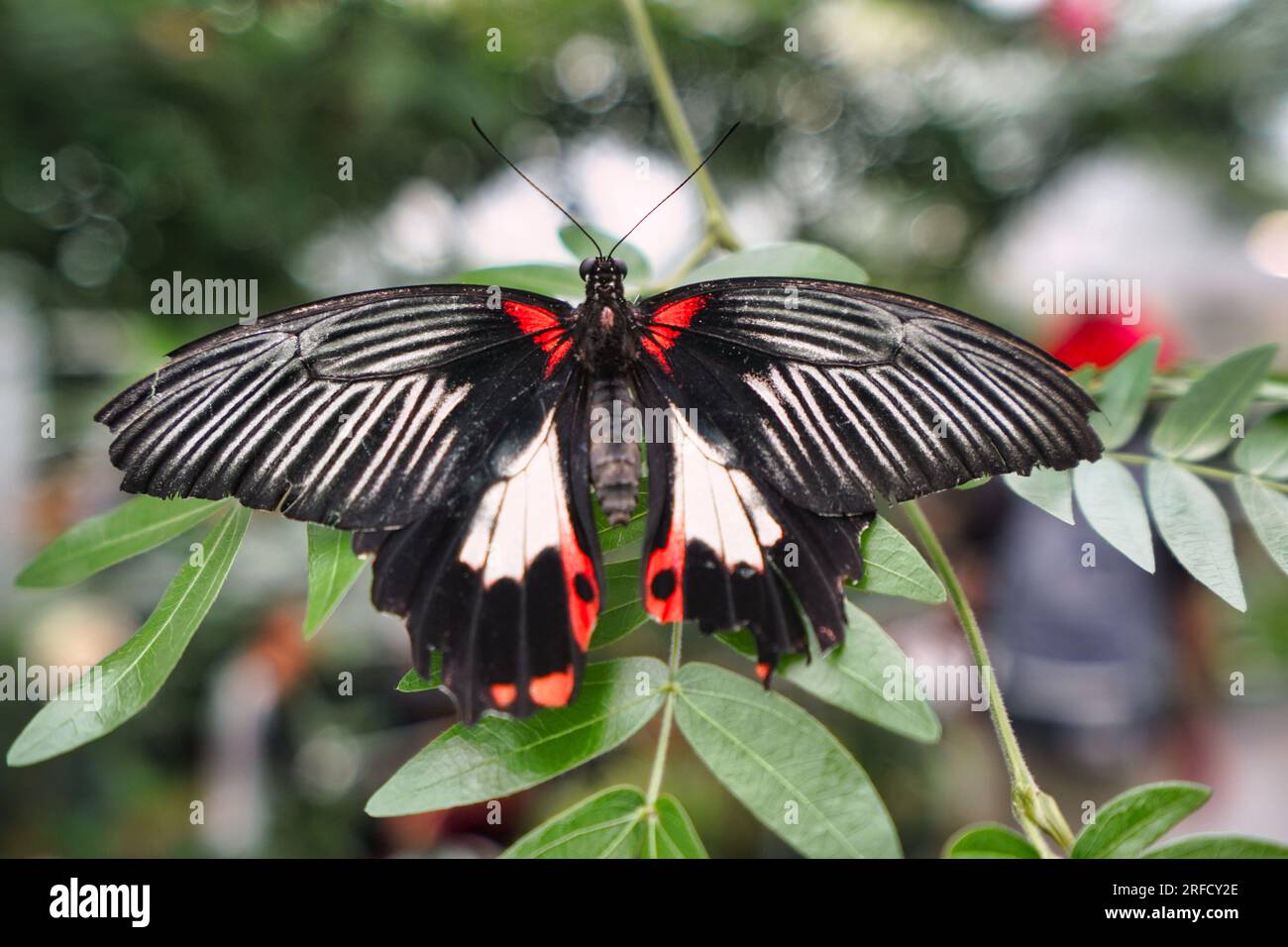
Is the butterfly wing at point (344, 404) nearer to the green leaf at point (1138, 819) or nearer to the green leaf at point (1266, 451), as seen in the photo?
the green leaf at point (1138, 819)

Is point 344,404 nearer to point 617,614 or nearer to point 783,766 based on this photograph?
point 617,614

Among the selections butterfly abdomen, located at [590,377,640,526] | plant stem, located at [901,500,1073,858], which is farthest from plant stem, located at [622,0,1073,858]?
butterfly abdomen, located at [590,377,640,526]

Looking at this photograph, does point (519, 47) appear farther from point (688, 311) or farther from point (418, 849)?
point (418, 849)

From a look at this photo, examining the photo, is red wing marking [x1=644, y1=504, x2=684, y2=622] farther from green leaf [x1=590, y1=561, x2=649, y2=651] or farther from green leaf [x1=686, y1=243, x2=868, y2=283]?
green leaf [x1=686, y1=243, x2=868, y2=283]
